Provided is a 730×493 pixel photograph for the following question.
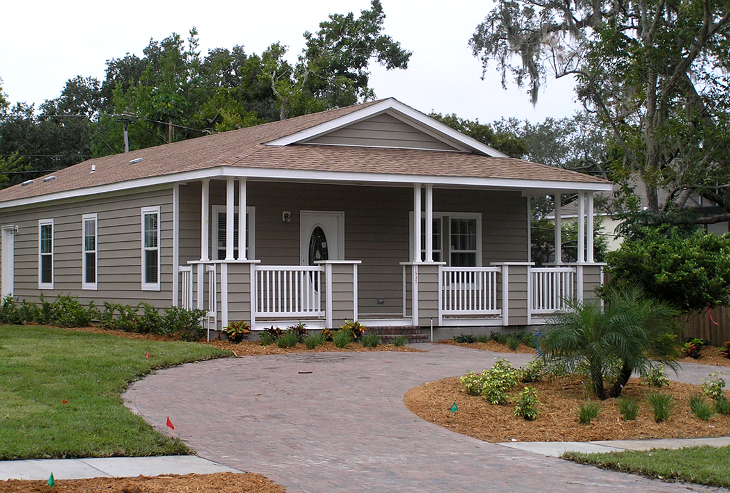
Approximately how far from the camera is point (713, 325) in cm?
1634

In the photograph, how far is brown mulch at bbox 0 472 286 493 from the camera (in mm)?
5637

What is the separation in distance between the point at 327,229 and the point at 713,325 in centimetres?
772

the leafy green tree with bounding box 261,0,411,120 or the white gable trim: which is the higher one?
the leafy green tree with bounding box 261,0,411,120

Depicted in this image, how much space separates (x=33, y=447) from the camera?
668cm

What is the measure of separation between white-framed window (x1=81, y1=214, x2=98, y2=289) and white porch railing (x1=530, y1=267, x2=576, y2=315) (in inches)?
371

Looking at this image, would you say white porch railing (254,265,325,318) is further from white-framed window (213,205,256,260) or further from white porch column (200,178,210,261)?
white-framed window (213,205,256,260)

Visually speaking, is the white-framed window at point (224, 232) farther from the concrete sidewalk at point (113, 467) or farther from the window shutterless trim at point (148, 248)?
the concrete sidewalk at point (113, 467)

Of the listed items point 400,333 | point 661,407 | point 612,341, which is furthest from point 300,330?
point 661,407

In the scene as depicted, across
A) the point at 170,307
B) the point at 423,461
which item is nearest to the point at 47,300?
the point at 170,307

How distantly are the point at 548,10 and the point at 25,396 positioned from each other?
21.7 metres

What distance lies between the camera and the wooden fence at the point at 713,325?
16.2m

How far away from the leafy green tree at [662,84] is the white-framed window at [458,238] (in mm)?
5193

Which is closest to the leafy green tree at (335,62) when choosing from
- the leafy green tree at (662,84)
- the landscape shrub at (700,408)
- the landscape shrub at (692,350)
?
the leafy green tree at (662,84)

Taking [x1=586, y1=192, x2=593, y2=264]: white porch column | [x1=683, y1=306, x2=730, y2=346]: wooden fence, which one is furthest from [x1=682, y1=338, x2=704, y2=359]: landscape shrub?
[x1=586, y1=192, x2=593, y2=264]: white porch column
